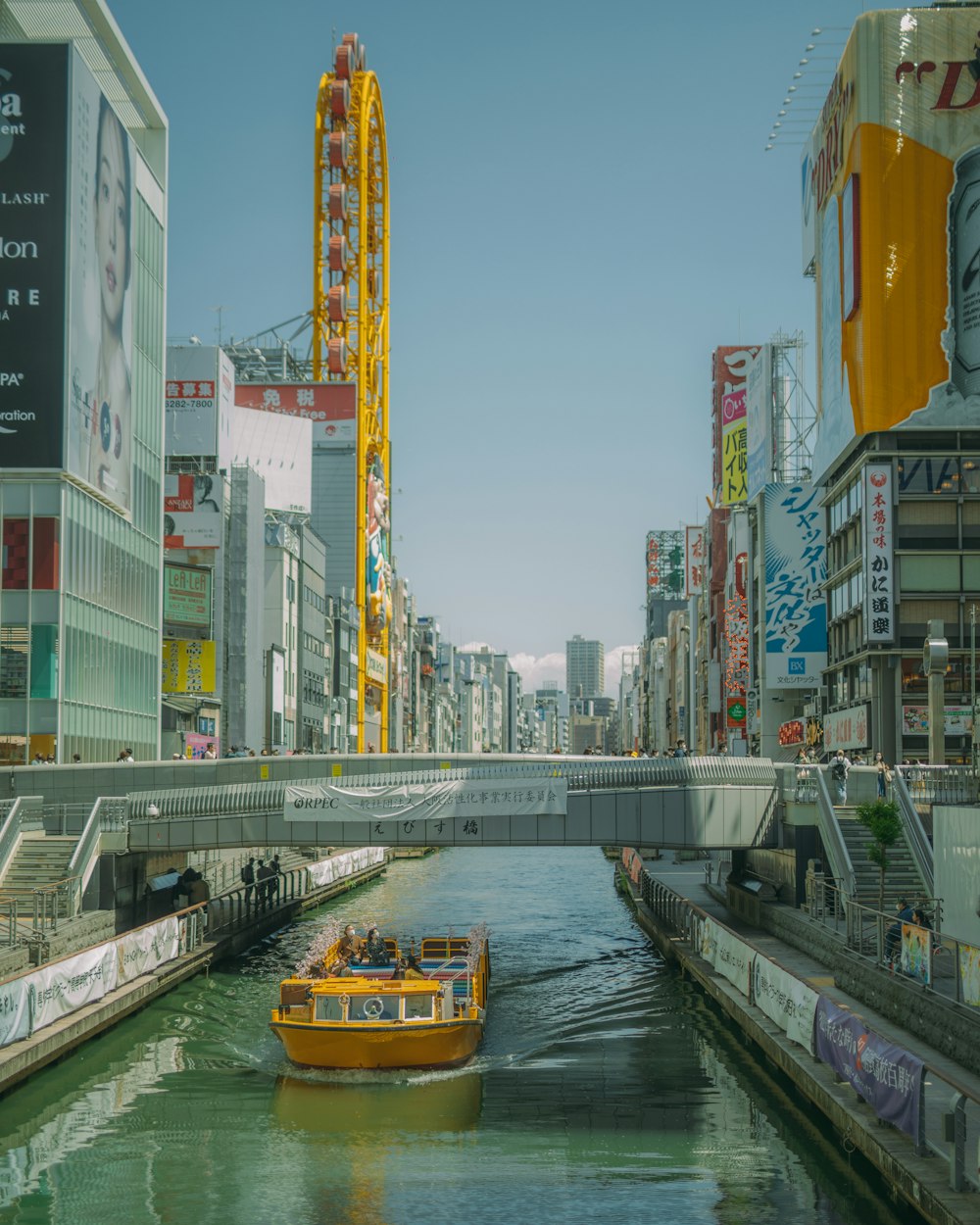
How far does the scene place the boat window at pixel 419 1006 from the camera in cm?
3181

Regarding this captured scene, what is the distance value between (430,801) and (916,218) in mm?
44504

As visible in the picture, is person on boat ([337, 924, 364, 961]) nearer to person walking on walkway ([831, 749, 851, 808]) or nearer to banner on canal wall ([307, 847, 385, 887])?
person walking on walkway ([831, 749, 851, 808])

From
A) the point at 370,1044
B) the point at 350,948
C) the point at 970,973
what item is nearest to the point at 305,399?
the point at 350,948

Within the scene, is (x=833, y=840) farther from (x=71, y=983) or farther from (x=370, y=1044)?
(x=71, y=983)

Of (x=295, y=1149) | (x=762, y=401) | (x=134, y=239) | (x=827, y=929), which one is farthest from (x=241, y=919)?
(x=762, y=401)

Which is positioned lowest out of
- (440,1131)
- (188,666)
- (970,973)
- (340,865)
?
(440,1131)

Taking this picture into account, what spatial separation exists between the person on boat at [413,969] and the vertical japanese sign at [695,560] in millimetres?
112327

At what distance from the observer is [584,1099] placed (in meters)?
29.9

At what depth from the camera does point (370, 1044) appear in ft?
103

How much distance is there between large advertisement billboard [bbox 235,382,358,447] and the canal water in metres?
96.8

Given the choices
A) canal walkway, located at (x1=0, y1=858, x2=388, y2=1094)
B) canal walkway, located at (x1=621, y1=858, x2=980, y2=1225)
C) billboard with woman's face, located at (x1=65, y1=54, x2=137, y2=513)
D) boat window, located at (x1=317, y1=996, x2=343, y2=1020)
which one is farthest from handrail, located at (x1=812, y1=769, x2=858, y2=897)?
billboard with woman's face, located at (x1=65, y1=54, x2=137, y2=513)

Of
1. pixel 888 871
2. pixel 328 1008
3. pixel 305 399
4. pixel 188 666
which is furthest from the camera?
pixel 305 399

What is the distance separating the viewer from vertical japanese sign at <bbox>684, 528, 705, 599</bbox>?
14789 centimetres

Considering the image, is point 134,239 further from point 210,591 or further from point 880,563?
point 880,563
